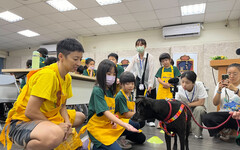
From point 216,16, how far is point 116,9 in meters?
3.10

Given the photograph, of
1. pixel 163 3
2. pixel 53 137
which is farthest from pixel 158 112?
pixel 163 3

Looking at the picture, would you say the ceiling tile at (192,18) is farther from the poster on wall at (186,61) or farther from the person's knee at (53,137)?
the person's knee at (53,137)

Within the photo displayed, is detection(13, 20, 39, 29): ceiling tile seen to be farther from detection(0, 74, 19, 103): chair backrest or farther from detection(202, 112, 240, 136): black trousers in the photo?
detection(202, 112, 240, 136): black trousers

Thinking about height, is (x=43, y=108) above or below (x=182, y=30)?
below

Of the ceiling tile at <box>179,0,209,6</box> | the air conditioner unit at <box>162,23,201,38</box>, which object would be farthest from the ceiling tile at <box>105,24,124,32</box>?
the ceiling tile at <box>179,0,209,6</box>

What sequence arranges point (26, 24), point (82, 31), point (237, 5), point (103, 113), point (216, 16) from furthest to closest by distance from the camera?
point (82, 31) < point (26, 24) < point (216, 16) < point (237, 5) < point (103, 113)

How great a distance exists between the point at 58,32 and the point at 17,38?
2293mm

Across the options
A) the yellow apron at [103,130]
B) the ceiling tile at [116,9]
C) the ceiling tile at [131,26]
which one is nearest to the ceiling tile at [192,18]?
the ceiling tile at [131,26]

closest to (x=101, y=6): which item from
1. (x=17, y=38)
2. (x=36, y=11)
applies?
(x=36, y=11)

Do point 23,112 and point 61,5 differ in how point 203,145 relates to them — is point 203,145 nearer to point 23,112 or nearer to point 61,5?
point 23,112

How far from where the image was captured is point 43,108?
110 cm

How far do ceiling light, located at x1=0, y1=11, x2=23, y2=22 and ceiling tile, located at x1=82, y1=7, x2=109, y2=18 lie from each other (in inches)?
92.8

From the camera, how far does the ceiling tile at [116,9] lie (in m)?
4.52

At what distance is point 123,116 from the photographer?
5.16 feet
